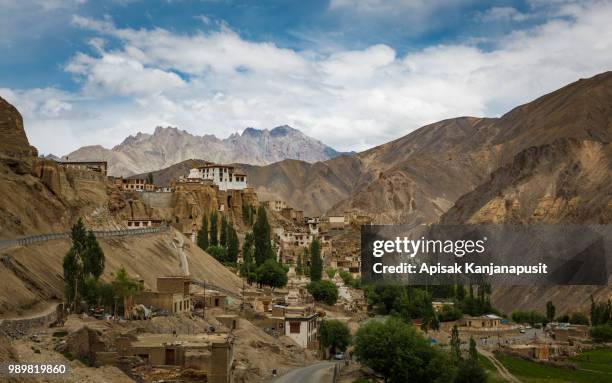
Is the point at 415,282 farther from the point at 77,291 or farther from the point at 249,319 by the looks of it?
the point at 77,291

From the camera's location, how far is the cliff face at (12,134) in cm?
6712

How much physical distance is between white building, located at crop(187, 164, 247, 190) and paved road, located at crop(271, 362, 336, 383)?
64928mm

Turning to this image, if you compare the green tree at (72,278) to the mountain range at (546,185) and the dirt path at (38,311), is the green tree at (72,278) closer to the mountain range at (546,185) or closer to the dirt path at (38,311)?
the dirt path at (38,311)

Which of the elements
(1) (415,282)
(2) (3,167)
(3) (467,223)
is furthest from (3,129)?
(3) (467,223)

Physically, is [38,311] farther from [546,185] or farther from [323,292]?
[546,185]

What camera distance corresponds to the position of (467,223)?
140 metres

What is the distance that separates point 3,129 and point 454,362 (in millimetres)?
43620

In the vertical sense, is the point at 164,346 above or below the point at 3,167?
below

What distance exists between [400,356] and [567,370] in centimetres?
2094

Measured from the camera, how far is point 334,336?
187 ft

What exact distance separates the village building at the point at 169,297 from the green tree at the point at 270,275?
26.8 metres

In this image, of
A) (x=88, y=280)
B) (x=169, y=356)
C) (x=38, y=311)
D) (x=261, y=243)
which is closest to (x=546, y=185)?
(x=261, y=243)

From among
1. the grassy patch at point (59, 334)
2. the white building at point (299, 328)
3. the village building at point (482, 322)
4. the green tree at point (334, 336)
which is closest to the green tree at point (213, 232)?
the village building at point (482, 322)

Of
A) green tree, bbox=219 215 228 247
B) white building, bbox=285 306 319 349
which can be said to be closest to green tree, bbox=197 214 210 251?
green tree, bbox=219 215 228 247
